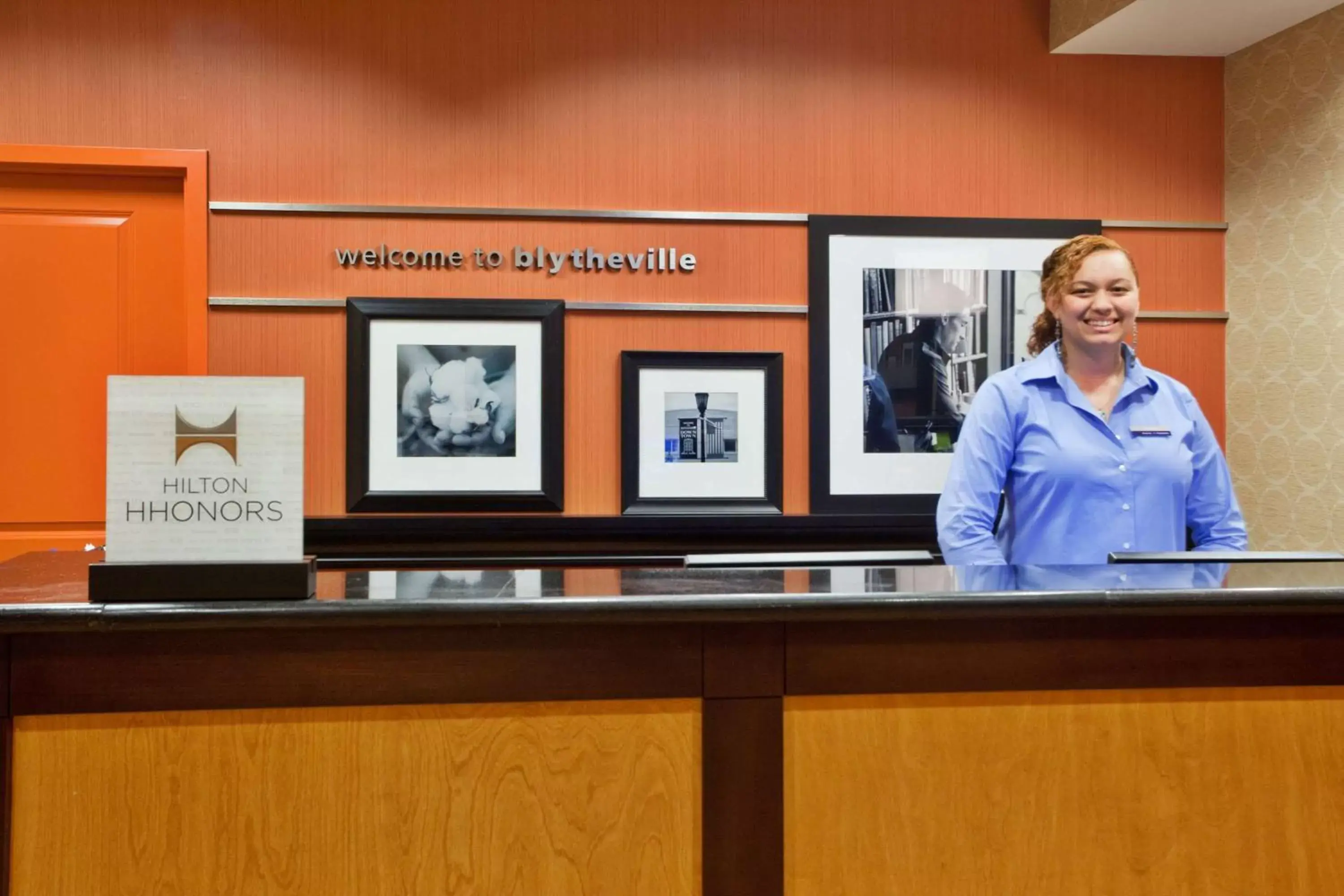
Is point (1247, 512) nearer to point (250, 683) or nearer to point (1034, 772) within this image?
point (1034, 772)

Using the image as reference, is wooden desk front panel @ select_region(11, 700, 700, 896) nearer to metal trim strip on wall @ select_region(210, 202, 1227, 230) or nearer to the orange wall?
the orange wall

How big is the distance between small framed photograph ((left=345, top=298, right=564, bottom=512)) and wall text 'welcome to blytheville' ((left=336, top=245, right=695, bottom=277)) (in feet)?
0.40

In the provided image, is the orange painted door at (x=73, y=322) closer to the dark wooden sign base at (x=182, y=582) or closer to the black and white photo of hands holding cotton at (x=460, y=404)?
the black and white photo of hands holding cotton at (x=460, y=404)

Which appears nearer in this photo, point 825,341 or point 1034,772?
point 1034,772

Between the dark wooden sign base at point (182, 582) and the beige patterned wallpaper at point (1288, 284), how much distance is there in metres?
3.21

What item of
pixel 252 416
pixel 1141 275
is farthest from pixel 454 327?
pixel 1141 275

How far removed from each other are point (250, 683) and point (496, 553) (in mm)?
1910

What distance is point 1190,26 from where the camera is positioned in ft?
10.6

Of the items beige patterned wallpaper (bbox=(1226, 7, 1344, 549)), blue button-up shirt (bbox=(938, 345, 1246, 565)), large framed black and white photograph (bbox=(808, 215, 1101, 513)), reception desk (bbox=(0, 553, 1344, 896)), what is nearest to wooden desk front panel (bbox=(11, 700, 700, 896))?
reception desk (bbox=(0, 553, 1344, 896))

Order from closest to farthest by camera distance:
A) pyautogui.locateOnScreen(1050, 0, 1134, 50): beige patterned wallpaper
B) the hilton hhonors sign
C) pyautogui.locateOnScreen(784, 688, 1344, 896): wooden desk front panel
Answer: the hilton hhonors sign, pyautogui.locateOnScreen(784, 688, 1344, 896): wooden desk front panel, pyautogui.locateOnScreen(1050, 0, 1134, 50): beige patterned wallpaper

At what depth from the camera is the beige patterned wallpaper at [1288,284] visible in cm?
313

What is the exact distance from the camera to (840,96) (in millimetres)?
3400

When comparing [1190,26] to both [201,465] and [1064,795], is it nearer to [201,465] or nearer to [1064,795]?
[1064,795]

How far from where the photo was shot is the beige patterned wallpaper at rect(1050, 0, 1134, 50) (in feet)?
10.4
